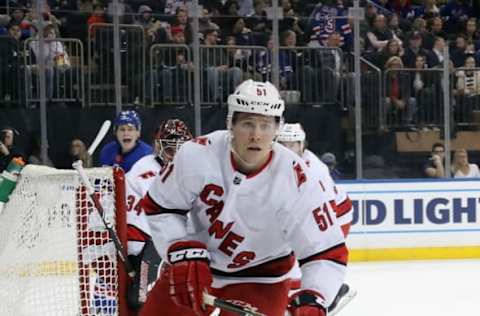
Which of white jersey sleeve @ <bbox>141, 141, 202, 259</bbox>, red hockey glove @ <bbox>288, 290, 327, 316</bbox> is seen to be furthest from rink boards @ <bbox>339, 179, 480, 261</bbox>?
red hockey glove @ <bbox>288, 290, 327, 316</bbox>

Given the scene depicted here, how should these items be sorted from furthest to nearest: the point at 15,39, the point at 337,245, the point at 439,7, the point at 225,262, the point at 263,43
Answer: the point at 439,7 < the point at 263,43 < the point at 15,39 < the point at 225,262 < the point at 337,245

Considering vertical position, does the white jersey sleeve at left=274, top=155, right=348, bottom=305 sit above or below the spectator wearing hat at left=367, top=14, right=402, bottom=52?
below

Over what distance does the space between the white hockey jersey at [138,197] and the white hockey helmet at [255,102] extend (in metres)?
1.55

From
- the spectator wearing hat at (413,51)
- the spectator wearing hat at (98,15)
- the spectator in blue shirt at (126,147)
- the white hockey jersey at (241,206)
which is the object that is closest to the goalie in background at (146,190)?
the spectator in blue shirt at (126,147)

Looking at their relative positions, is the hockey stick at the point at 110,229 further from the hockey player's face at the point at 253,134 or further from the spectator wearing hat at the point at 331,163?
the spectator wearing hat at the point at 331,163

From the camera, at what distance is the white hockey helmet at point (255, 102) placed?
2.98m

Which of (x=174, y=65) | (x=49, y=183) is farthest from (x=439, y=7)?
(x=49, y=183)

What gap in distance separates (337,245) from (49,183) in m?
1.72

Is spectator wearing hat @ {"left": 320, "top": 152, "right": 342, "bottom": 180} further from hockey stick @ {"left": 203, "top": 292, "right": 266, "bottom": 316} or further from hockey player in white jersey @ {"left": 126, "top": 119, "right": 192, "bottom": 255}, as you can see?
hockey stick @ {"left": 203, "top": 292, "right": 266, "bottom": 316}

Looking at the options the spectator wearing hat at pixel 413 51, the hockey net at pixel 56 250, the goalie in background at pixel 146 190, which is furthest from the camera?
the spectator wearing hat at pixel 413 51

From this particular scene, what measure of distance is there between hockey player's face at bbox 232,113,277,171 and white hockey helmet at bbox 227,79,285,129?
0.02 metres

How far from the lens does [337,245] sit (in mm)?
2971

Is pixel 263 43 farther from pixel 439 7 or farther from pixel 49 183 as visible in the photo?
pixel 49 183

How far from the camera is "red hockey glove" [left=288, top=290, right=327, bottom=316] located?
2801 millimetres
